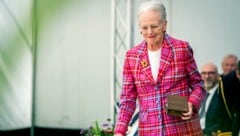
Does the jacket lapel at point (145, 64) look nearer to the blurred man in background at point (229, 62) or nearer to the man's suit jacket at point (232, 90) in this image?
the man's suit jacket at point (232, 90)

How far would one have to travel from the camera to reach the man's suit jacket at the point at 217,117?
3.62 m

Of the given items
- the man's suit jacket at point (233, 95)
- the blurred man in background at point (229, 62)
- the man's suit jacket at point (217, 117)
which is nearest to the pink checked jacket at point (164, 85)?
the man's suit jacket at point (233, 95)

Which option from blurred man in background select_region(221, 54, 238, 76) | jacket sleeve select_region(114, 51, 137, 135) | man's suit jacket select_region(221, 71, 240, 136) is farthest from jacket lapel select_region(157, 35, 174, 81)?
blurred man in background select_region(221, 54, 238, 76)

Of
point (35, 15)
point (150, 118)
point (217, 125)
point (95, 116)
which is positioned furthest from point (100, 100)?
point (35, 15)

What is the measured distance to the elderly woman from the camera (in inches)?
55.4

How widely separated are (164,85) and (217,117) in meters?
2.37

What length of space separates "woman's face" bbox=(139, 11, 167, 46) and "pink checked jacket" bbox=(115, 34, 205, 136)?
59 millimetres

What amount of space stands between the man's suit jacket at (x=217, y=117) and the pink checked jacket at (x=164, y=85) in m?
2.19

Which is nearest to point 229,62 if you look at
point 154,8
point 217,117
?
point 217,117

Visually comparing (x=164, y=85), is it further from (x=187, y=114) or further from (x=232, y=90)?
(x=232, y=90)

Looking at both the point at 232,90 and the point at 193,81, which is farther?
the point at 232,90

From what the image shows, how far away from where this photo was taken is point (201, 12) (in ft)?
17.1

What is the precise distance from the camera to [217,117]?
366 cm

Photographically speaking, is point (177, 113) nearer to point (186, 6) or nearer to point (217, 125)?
point (217, 125)
